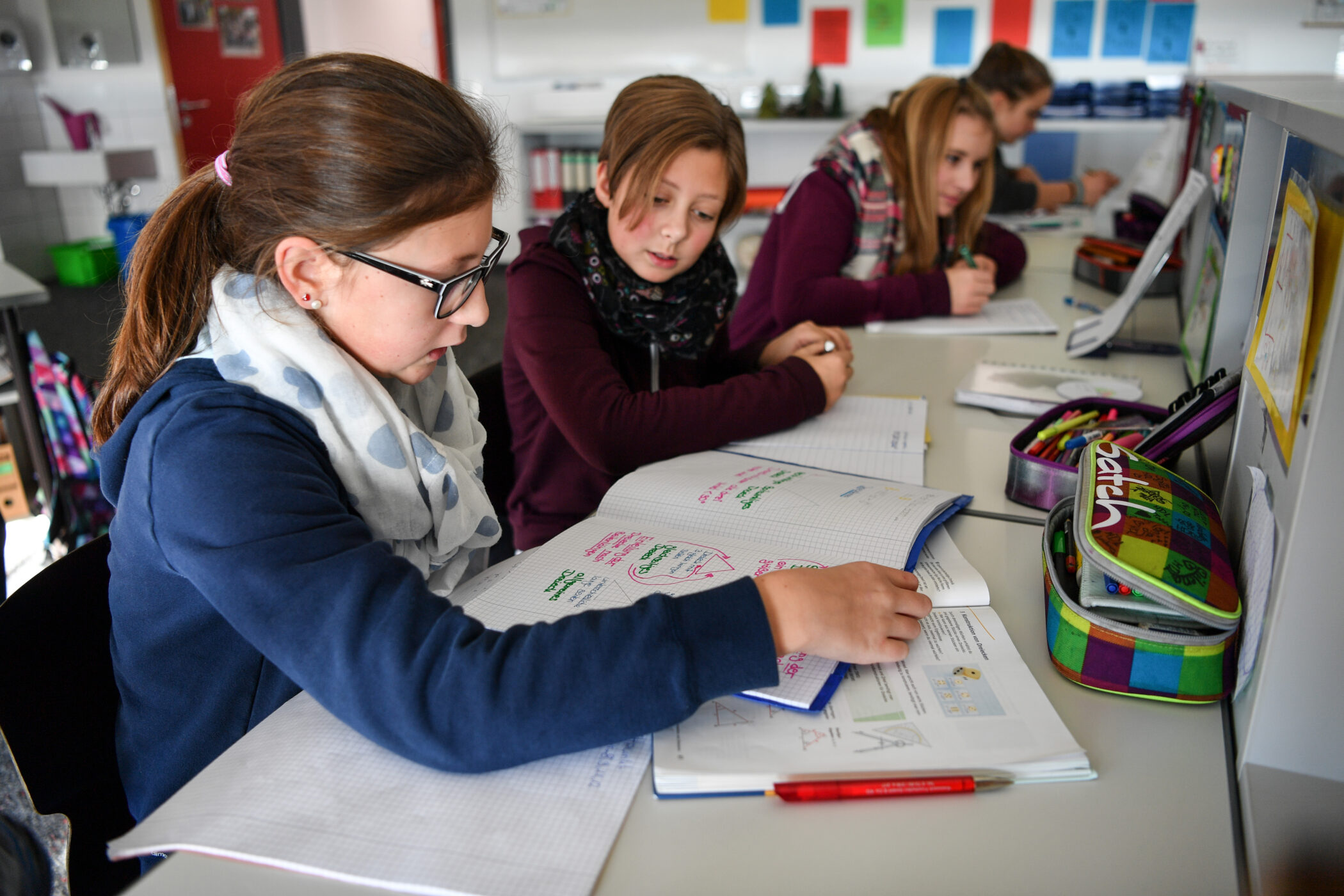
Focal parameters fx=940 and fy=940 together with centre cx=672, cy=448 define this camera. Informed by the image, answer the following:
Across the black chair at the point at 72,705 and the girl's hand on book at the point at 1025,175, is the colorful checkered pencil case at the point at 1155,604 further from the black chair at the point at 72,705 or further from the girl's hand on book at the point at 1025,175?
the girl's hand on book at the point at 1025,175

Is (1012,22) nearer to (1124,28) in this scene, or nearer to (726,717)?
(1124,28)

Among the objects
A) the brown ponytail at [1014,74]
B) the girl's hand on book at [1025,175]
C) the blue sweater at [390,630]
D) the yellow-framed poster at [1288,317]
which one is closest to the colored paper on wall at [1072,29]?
the girl's hand on book at [1025,175]

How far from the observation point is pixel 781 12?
15.5 ft

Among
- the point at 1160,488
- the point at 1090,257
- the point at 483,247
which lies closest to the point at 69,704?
the point at 483,247

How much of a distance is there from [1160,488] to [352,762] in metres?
0.64

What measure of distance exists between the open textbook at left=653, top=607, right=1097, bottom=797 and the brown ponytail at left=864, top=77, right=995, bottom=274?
4.76ft

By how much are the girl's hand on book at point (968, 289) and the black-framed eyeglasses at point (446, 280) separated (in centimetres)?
120

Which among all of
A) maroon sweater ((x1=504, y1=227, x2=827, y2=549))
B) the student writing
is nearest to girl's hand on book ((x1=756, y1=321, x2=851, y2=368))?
maroon sweater ((x1=504, y1=227, x2=827, y2=549))

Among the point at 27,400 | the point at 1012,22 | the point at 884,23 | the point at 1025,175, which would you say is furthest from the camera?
the point at 884,23

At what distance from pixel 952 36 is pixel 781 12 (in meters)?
0.85

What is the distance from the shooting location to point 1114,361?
5.16 feet

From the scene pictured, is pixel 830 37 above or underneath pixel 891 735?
above

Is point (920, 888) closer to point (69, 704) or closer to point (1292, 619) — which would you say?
point (1292, 619)

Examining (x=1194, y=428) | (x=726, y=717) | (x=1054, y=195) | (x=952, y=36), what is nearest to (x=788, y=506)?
(x=726, y=717)
